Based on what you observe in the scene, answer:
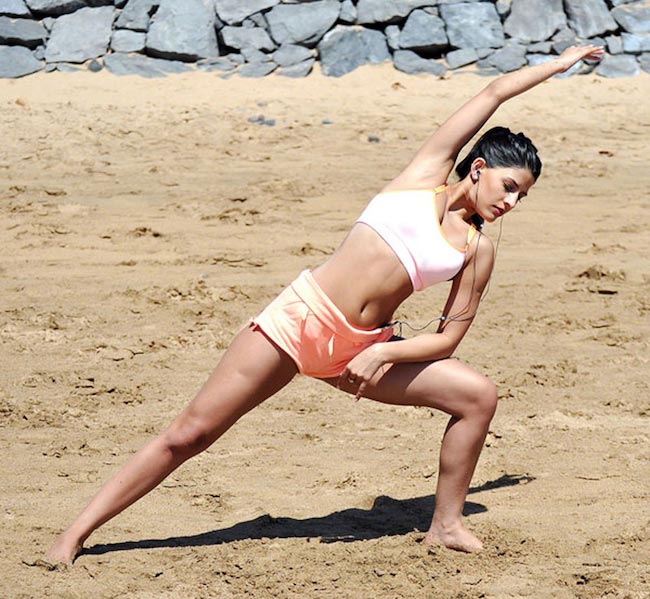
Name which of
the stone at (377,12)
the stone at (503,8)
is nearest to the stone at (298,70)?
the stone at (377,12)

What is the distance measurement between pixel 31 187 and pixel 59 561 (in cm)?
561

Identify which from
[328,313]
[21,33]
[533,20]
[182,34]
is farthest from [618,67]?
[328,313]

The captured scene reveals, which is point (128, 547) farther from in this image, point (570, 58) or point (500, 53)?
point (500, 53)

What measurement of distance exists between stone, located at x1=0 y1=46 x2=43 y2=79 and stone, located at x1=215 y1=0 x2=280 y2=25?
191 centimetres

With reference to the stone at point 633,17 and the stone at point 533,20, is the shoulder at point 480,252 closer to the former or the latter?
the stone at point 533,20

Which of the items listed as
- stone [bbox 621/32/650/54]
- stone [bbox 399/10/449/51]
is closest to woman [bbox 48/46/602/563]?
stone [bbox 399/10/449/51]

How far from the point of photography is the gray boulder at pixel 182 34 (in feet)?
38.0

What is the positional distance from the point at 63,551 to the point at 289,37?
8653 mm

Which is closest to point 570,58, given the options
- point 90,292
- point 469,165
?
point 469,165

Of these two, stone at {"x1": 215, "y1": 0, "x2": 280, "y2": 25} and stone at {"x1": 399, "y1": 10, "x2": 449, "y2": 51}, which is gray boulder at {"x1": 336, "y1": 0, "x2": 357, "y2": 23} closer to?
stone at {"x1": 399, "y1": 10, "x2": 449, "y2": 51}

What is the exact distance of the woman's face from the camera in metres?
3.69

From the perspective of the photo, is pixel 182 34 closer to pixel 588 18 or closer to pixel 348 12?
pixel 348 12

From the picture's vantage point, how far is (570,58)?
3855 millimetres

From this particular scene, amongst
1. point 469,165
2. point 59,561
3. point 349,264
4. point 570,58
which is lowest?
point 59,561
